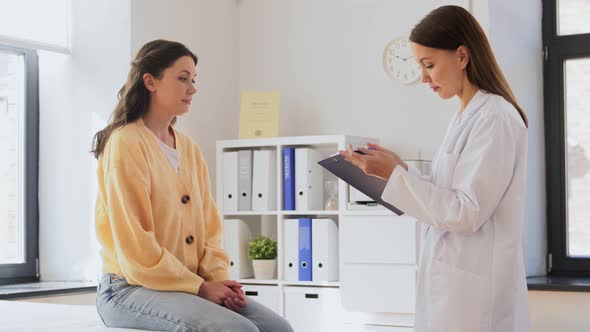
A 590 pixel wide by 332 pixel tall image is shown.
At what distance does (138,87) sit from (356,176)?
77cm

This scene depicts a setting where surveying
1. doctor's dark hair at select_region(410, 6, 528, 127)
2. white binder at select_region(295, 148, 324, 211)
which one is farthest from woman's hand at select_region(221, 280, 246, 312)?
white binder at select_region(295, 148, 324, 211)

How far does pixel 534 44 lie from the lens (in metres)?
4.30

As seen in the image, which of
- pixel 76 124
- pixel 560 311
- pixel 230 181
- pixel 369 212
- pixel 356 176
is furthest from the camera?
pixel 230 181

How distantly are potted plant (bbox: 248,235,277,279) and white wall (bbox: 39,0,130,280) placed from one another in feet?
2.64

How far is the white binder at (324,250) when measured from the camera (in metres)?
3.97

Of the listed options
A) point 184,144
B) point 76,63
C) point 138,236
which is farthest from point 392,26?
point 138,236

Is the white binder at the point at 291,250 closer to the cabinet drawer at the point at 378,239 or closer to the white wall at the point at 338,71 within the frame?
the cabinet drawer at the point at 378,239

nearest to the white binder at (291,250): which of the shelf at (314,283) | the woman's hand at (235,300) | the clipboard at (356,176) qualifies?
the shelf at (314,283)

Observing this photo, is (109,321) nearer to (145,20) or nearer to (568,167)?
(145,20)

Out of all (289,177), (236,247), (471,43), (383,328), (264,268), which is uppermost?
(471,43)

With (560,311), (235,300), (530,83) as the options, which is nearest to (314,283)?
(560,311)

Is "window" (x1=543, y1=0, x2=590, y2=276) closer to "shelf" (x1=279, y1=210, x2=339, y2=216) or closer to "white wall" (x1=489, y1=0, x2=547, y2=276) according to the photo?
"white wall" (x1=489, y1=0, x2=547, y2=276)

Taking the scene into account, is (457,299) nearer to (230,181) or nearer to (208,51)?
(230,181)

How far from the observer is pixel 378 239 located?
379 centimetres
